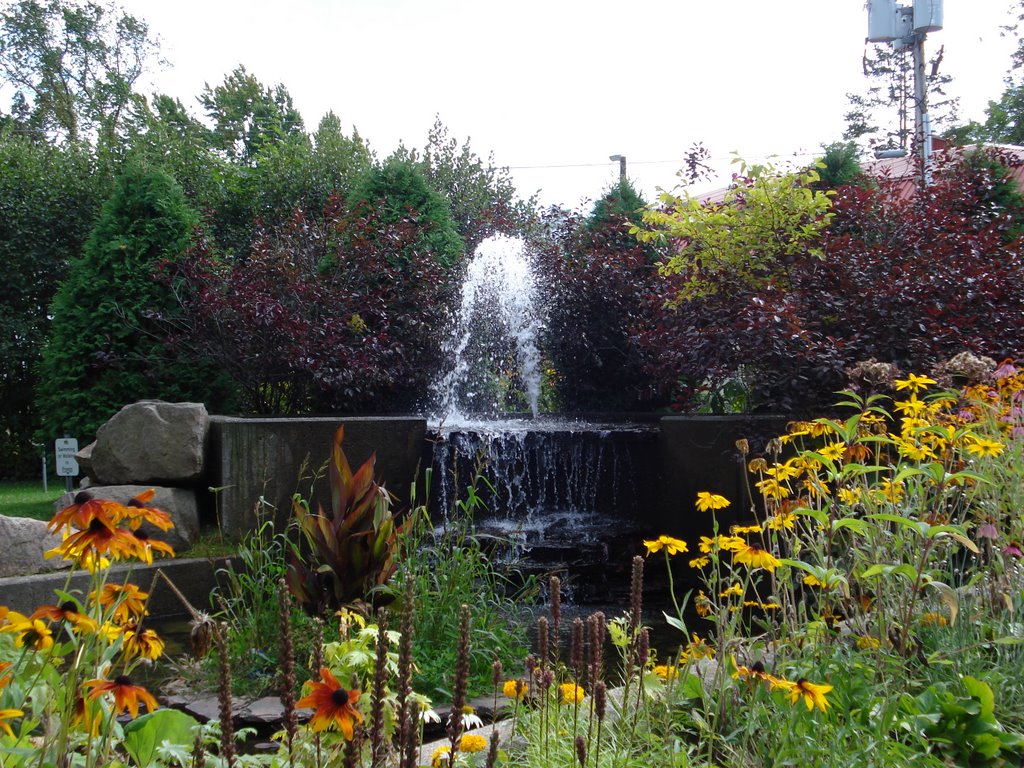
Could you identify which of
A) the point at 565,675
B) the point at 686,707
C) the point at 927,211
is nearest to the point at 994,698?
the point at 686,707

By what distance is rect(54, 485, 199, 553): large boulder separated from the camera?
200 inches

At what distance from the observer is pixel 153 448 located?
17.5 ft

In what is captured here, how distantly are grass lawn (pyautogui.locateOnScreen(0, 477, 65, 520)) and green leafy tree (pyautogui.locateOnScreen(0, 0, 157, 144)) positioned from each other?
16.8 meters

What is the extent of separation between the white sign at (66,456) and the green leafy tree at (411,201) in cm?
331

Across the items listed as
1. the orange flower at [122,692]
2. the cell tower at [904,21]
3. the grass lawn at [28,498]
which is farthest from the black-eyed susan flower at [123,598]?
the cell tower at [904,21]

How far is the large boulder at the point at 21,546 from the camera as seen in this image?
14.7ft

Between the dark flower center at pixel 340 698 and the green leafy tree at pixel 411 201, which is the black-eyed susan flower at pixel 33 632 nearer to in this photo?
the dark flower center at pixel 340 698

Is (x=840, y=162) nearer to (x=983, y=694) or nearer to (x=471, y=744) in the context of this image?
(x=983, y=694)

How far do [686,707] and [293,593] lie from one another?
1.65 meters

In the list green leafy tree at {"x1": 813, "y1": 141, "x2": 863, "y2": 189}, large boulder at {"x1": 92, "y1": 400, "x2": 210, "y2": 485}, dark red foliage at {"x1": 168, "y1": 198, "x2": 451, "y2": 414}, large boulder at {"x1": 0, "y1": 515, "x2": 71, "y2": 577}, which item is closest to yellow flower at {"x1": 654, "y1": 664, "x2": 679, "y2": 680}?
large boulder at {"x1": 0, "y1": 515, "x2": 71, "y2": 577}

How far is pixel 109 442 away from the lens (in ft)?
17.8

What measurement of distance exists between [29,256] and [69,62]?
17.9 m

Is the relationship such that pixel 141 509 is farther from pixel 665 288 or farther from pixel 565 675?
pixel 665 288

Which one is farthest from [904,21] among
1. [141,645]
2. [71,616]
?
[71,616]
